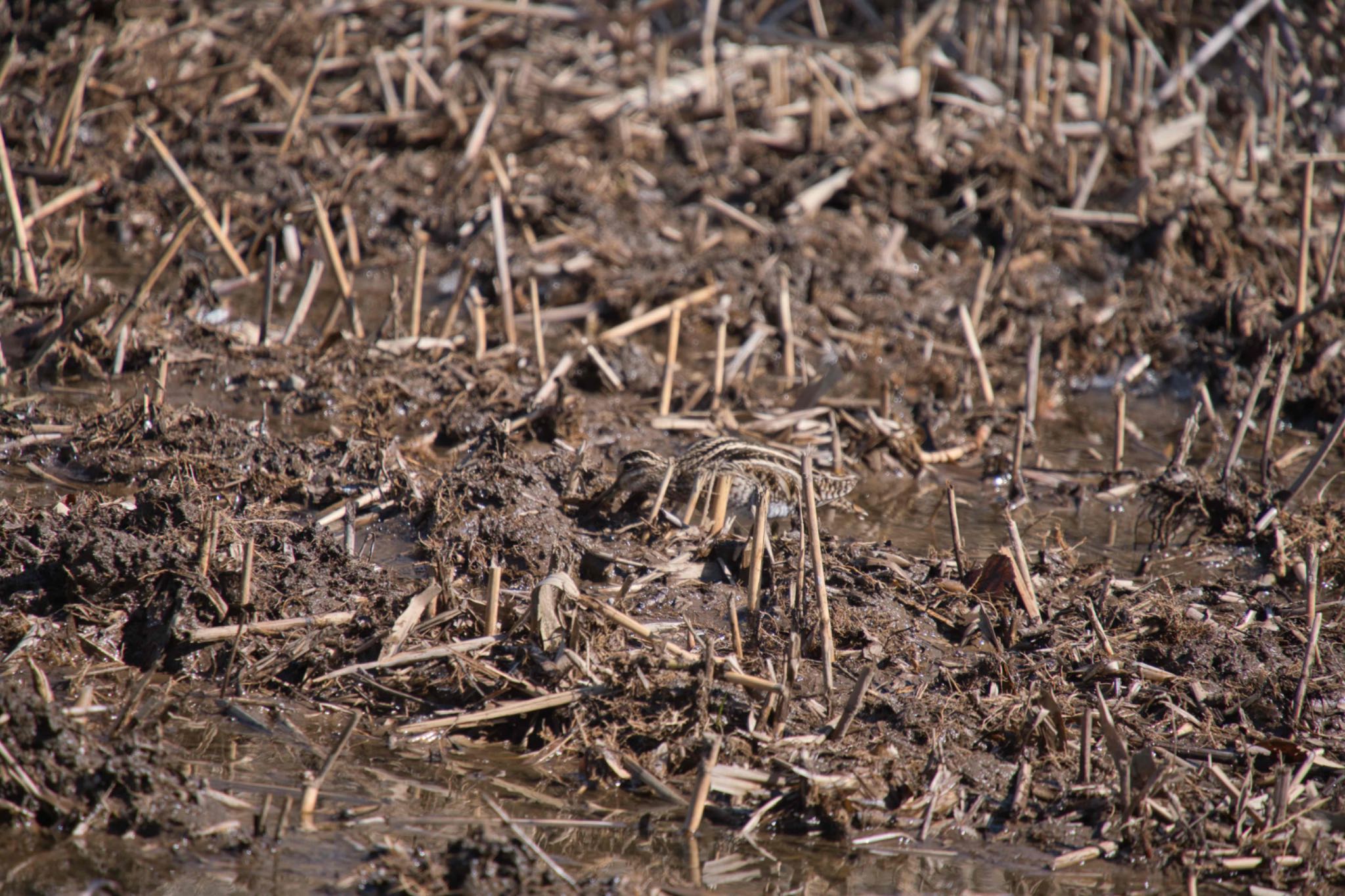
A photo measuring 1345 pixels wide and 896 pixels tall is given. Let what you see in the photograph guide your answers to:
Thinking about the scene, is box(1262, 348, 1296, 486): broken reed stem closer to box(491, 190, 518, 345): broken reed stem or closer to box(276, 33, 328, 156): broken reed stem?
box(491, 190, 518, 345): broken reed stem

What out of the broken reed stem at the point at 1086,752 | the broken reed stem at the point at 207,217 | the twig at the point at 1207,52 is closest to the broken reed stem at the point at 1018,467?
the broken reed stem at the point at 1086,752

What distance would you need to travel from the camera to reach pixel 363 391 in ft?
20.0

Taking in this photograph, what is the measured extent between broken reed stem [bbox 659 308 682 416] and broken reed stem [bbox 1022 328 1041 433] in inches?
82.1

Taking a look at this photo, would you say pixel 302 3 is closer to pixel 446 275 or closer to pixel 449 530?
pixel 446 275

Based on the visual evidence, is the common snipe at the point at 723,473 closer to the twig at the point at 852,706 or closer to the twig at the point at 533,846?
the twig at the point at 852,706

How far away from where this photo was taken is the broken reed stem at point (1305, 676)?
409 centimetres

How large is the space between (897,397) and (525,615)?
3.43 meters

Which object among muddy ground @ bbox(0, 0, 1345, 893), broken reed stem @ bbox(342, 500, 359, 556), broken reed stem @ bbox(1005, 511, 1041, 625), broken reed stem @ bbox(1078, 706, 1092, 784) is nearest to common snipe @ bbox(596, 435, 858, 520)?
muddy ground @ bbox(0, 0, 1345, 893)

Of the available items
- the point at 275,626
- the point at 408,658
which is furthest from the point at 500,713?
the point at 275,626

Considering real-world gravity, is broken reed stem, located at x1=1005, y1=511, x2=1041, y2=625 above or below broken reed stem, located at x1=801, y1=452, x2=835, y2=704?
below

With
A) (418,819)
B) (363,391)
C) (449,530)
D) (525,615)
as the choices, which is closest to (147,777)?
(418,819)

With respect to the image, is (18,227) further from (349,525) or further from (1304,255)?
(1304,255)

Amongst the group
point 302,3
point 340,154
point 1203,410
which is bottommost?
point 1203,410

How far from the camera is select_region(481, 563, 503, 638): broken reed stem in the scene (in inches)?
169
